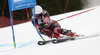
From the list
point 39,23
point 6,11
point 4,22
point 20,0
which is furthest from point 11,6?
point 6,11

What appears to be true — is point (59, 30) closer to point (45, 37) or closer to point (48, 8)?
point (45, 37)

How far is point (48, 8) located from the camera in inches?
344

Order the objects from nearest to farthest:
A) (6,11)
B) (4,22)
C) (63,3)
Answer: (4,22)
(6,11)
(63,3)

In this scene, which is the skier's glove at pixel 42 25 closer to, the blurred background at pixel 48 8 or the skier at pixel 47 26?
the skier at pixel 47 26

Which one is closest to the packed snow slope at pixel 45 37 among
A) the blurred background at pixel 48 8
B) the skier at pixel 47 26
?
the skier at pixel 47 26

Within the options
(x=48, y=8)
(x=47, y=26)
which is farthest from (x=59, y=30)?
(x=48, y=8)

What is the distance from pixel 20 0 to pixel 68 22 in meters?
2.51

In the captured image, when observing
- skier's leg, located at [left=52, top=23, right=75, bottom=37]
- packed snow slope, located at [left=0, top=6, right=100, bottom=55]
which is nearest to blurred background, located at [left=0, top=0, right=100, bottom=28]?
packed snow slope, located at [left=0, top=6, right=100, bottom=55]

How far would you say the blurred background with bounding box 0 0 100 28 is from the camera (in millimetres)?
7027

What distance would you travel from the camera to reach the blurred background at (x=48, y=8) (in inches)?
277

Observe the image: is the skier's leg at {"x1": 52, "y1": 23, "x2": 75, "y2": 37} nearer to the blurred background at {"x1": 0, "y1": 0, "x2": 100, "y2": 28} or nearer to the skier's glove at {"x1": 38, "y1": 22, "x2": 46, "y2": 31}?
the skier's glove at {"x1": 38, "y1": 22, "x2": 46, "y2": 31}

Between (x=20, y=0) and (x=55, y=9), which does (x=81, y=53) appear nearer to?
(x=20, y=0)

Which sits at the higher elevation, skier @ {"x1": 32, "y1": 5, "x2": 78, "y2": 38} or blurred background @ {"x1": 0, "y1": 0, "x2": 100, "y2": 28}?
skier @ {"x1": 32, "y1": 5, "x2": 78, "y2": 38}

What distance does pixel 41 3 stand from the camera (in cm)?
850
